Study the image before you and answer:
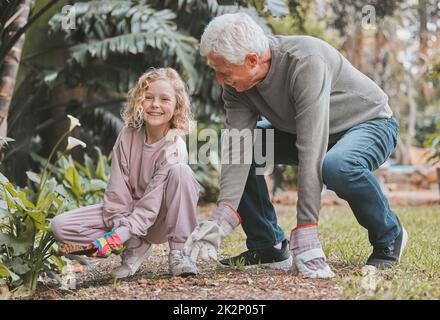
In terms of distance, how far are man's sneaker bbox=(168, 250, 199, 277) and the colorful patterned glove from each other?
24 centimetres

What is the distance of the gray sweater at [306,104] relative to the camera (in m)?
2.41

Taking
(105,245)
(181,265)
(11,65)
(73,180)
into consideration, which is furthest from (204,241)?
(11,65)

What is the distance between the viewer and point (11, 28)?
4.22 meters

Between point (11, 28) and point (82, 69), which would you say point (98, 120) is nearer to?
point (82, 69)

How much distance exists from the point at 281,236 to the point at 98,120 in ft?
12.6

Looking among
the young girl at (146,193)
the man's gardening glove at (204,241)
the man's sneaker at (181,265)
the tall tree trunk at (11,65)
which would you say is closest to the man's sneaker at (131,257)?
the young girl at (146,193)

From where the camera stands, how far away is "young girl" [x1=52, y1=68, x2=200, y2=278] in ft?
8.34

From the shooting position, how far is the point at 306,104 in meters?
2.42

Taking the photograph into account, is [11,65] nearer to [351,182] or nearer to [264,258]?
[264,258]

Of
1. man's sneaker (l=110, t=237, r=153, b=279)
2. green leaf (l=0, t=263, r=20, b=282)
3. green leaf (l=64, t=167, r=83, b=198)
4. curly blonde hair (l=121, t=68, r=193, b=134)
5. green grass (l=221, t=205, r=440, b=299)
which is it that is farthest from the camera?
green leaf (l=64, t=167, r=83, b=198)

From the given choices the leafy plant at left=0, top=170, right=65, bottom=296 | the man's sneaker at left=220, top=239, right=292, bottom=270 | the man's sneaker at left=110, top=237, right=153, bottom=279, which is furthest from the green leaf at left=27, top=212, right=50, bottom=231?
the man's sneaker at left=220, top=239, right=292, bottom=270

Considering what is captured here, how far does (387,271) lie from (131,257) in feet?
3.65

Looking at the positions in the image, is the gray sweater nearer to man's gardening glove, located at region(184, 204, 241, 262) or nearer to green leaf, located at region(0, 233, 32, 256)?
man's gardening glove, located at region(184, 204, 241, 262)

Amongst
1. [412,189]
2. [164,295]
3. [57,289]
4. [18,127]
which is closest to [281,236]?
[164,295]
